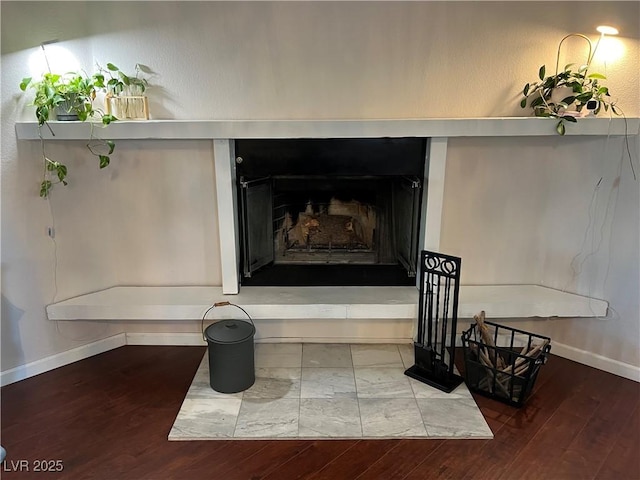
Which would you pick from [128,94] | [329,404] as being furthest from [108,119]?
[329,404]

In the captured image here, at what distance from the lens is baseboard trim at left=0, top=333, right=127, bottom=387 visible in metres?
2.55

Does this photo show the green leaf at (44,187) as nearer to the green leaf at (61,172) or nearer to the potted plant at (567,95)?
the green leaf at (61,172)

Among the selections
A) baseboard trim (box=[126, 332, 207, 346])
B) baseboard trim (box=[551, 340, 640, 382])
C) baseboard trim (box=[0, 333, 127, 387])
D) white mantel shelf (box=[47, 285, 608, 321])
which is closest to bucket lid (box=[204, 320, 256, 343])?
white mantel shelf (box=[47, 285, 608, 321])

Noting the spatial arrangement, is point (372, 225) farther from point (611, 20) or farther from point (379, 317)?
point (611, 20)

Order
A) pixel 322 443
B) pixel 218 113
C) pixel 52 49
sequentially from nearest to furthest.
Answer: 1. pixel 322 443
2. pixel 52 49
3. pixel 218 113

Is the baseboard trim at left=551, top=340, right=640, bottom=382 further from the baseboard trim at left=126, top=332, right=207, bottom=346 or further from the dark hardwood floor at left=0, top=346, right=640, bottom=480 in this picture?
the baseboard trim at left=126, top=332, right=207, bottom=346

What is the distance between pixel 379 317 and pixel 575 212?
1.28 metres

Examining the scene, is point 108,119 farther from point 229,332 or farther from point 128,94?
point 229,332

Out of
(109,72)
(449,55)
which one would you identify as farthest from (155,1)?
(449,55)

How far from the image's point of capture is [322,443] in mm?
2107

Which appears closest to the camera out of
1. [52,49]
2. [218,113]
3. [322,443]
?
[322,443]

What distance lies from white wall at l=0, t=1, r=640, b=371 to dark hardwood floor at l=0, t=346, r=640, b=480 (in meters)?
0.39

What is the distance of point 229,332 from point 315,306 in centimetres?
52

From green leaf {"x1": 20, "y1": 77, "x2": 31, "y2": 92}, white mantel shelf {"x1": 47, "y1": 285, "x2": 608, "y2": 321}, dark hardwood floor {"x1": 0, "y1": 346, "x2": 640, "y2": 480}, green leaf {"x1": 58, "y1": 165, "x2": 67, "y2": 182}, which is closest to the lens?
dark hardwood floor {"x1": 0, "y1": 346, "x2": 640, "y2": 480}
